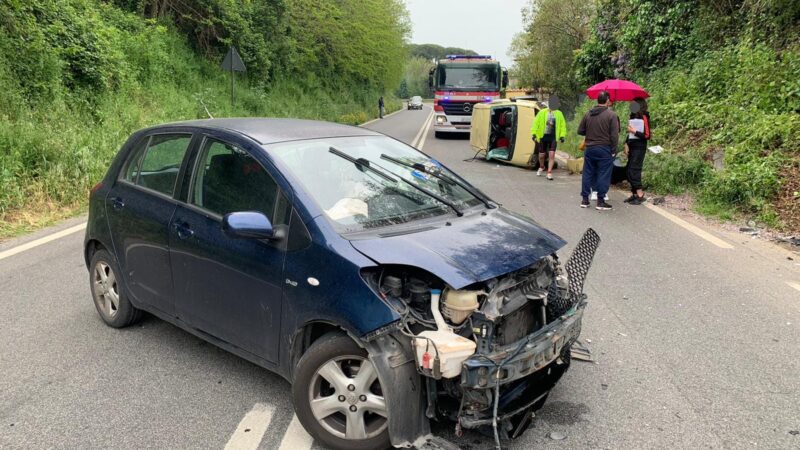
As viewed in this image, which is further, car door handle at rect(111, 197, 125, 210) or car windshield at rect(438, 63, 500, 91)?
car windshield at rect(438, 63, 500, 91)

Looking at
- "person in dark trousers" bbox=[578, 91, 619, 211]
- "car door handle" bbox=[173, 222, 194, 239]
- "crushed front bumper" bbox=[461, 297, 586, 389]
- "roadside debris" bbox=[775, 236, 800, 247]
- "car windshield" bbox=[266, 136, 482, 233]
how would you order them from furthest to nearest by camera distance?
"person in dark trousers" bbox=[578, 91, 619, 211]
"roadside debris" bbox=[775, 236, 800, 247]
"car door handle" bbox=[173, 222, 194, 239]
"car windshield" bbox=[266, 136, 482, 233]
"crushed front bumper" bbox=[461, 297, 586, 389]

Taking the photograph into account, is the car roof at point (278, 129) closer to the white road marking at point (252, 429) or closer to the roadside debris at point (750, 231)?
the white road marking at point (252, 429)

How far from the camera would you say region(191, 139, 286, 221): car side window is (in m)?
3.39

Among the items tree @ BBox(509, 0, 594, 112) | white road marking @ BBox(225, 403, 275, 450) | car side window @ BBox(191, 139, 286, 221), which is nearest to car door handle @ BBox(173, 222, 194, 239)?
car side window @ BBox(191, 139, 286, 221)

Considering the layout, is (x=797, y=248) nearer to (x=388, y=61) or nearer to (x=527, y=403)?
(x=527, y=403)

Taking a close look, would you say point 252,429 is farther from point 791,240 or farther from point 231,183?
point 791,240

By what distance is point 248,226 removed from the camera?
3.09 metres

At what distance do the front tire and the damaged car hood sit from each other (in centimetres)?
50

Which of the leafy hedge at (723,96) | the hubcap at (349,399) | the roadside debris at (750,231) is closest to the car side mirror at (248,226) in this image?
the hubcap at (349,399)

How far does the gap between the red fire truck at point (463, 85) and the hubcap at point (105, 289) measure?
61.0 feet

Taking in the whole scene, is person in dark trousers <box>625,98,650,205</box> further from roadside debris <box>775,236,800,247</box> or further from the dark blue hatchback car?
the dark blue hatchback car

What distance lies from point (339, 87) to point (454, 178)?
3628 cm

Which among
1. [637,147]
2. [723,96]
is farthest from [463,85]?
[637,147]

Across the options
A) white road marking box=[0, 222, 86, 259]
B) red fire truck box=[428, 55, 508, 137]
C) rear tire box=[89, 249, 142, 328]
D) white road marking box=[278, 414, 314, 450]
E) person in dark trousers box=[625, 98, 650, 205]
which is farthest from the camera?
red fire truck box=[428, 55, 508, 137]
